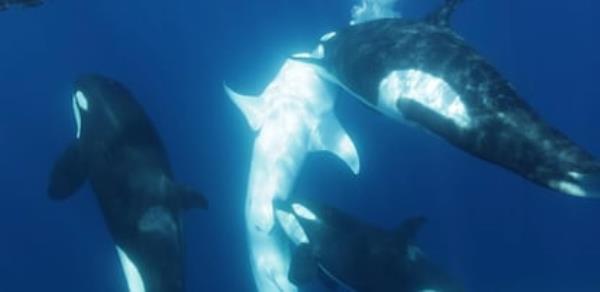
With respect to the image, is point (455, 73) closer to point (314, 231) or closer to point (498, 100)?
point (498, 100)

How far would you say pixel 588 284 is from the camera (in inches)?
898

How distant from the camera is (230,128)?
18.1 metres

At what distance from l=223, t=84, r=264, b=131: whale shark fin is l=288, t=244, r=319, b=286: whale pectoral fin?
3604 millimetres

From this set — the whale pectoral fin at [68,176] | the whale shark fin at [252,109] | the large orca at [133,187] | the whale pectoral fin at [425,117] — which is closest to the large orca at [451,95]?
the whale pectoral fin at [425,117]

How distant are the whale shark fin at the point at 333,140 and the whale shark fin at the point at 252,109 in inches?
47.7

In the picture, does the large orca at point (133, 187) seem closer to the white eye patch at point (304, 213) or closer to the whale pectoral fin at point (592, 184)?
the white eye patch at point (304, 213)

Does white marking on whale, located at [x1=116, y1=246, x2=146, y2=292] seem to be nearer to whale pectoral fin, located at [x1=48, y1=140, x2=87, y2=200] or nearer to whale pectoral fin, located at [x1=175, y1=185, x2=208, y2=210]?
whale pectoral fin, located at [x1=175, y1=185, x2=208, y2=210]

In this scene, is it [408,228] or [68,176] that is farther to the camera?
[408,228]

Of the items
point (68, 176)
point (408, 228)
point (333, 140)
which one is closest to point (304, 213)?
point (408, 228)

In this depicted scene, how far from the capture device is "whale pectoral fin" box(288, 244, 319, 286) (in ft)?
40.5

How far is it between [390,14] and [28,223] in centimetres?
1175

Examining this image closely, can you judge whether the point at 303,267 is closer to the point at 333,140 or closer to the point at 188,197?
the point at 188,197

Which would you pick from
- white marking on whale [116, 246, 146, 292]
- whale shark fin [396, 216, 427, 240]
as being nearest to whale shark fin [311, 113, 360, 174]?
whale shark fin [396, 216, 427, 240]

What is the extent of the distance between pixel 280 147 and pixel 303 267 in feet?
10.8
